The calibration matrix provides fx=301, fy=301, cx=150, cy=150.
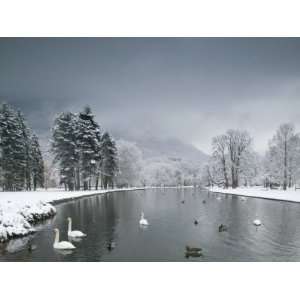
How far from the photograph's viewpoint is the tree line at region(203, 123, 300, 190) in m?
10.5

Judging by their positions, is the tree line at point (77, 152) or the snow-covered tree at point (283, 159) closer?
the snow-covered tree at point (283, 159)

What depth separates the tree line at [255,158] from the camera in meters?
10.5

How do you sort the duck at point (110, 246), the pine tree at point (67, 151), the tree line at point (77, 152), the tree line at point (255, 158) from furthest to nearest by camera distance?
the tree line at point (77, 152), the pine tree at point (67, 151), the tree line at point (255, 158), the duck at point (110, 246)

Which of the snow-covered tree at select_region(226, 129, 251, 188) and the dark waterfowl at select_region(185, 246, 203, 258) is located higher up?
the snow-covered tree at select_region(226, 129, 251, 188)

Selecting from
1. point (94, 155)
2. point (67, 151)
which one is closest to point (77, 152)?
point (67, 151)

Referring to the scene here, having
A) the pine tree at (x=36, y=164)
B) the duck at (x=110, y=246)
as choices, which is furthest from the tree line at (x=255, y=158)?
the pine tree at (x=36, y=164)

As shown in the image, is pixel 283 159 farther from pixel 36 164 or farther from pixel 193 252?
pixel 36 164

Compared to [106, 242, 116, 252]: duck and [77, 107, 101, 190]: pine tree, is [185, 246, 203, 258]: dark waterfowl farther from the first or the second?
[77, 107, 101, 190]: pine tree

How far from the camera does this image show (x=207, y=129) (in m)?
9.91

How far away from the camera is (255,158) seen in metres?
14.4

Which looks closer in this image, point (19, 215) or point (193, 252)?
point (193, 252)

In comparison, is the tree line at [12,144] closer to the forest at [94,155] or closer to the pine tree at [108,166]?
the forest at [94,155]

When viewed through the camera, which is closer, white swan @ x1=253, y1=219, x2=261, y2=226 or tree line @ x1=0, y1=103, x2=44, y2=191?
white swan @ x1=253, y1=219, x2=261, y2=226

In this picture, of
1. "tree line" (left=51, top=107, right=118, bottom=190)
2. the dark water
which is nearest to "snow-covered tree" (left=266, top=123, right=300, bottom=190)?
the dark water
